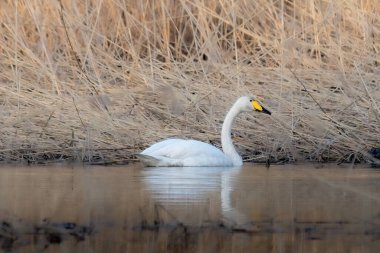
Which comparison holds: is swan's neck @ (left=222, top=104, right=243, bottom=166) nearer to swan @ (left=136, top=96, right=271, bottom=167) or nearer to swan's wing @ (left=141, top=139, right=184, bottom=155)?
swan @ (left=136, top=96, right=271, bottom=167)

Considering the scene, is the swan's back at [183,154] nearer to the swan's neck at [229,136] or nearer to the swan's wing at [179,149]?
the swan's wing at [179,149]

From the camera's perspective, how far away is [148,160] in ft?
33.4

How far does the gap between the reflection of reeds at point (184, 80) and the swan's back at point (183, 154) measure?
0.58 metres

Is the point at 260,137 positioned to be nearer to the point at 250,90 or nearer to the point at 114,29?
the point at 250,90

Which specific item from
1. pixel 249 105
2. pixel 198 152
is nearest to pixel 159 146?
pixel 198 152

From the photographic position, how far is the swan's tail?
1003 centimetres

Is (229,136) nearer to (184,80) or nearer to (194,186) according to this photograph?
(184,80)

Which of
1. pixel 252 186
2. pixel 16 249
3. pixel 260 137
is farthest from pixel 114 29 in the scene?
pixel 16 249

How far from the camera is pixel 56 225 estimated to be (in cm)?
591

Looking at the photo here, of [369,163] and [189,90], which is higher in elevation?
[189,90]

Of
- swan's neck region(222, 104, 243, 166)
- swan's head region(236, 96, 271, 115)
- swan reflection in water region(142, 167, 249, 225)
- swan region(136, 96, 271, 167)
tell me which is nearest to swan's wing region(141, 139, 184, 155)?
swan region(136, 96, 271, 167)

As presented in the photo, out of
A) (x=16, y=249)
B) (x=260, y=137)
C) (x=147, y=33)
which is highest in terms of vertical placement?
(x=147, y=33)

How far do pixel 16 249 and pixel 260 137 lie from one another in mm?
5920

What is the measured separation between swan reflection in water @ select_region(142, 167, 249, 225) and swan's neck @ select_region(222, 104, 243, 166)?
0.23m
